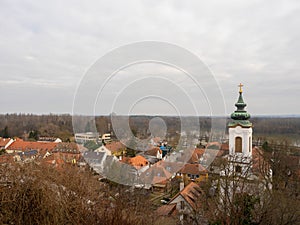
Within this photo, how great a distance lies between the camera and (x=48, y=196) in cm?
543

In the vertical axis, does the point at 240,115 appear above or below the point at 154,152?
above

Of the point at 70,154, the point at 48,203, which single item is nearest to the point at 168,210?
the point at 48,203

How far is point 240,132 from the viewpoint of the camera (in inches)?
455

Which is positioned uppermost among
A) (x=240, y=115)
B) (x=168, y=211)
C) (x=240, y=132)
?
(x=240, y=115)

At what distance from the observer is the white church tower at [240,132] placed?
11.5m

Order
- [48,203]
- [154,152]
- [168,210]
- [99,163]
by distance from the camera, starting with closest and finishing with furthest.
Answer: [48,203], [99,163], [154,152], [168,210]

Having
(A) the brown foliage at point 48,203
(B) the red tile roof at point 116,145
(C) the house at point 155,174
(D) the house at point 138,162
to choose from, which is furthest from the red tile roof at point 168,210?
(A) the brown foliage at point 48,203

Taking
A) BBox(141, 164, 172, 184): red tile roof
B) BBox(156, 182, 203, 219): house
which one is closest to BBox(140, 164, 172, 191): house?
BBox(141, 164, 172, 184): red tile roof

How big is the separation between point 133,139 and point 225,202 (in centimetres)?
452

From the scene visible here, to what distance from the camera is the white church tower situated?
1147cm

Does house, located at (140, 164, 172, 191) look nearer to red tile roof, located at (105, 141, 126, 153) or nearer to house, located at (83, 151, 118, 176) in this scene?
red tile roof, located at (105, 141, 126, 153)

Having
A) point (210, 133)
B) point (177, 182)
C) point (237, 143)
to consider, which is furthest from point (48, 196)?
point (177, 182)

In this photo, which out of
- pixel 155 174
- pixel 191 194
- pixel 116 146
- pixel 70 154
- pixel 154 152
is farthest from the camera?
pixel 70 154

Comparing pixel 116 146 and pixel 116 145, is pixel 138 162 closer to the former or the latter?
pixel 116 146
